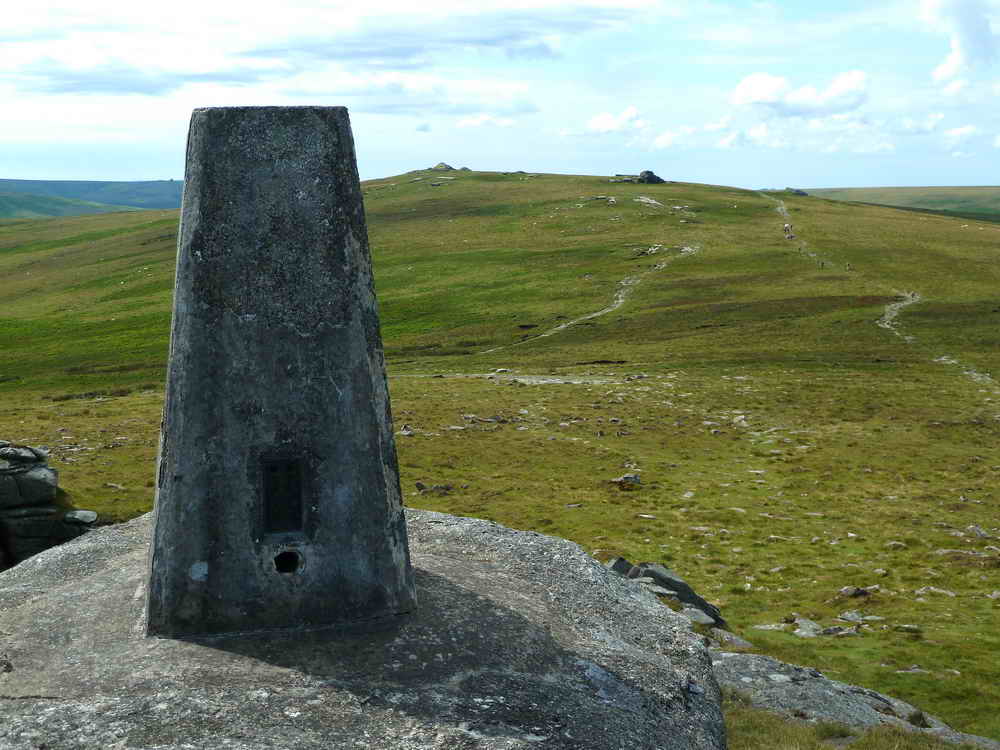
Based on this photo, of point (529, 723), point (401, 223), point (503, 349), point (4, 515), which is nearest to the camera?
point (529, 723)

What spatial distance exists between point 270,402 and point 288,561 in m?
2.25

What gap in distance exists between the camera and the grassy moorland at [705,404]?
24375 mm

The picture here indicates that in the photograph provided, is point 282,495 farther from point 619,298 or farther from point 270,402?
point 619,298

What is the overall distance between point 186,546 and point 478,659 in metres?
4.27

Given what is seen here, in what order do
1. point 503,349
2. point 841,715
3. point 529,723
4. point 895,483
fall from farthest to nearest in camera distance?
point 503,349 < point 895,483 < point 841,715 < point 529,723

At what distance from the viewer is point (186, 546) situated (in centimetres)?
1347

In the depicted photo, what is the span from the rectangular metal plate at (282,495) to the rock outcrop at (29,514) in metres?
13.7

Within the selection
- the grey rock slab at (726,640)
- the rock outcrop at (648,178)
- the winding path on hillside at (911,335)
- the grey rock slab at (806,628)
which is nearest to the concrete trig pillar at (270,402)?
the grey rock slab at (726,640)

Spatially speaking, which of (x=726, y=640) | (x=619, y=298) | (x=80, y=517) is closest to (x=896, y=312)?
(x=619, y=298)

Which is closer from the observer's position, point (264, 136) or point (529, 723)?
point (529, 723)

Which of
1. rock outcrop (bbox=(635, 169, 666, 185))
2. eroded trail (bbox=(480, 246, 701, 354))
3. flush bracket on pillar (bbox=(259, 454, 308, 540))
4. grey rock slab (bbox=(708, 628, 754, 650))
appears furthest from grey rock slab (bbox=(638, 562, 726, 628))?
rock outcrop (bbox=(635, 169, 666, 185))

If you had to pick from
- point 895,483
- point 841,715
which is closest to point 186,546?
point 841,715

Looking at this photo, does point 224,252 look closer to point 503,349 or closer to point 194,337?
point 194,337

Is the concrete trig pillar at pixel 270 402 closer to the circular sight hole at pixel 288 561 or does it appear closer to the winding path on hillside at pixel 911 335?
the circular sight hole at pixel 288 561
